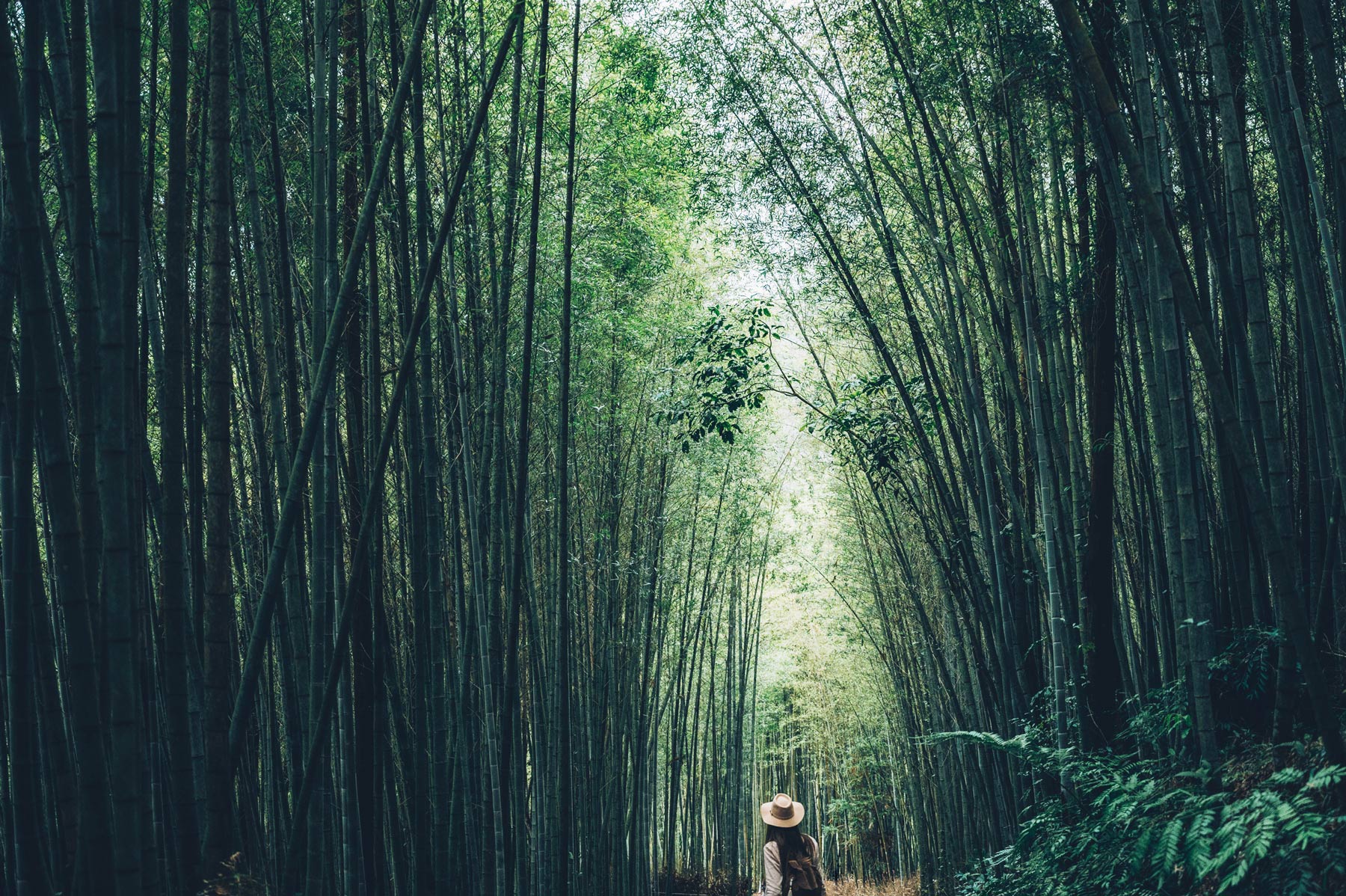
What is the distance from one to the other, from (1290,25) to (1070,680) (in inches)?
88.3

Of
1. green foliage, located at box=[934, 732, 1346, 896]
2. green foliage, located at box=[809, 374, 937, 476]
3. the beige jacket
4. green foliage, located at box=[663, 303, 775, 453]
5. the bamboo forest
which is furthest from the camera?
the beige jacket

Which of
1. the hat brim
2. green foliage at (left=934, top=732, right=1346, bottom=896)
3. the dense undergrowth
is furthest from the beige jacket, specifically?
green foliage at (left=934, top=732, right=1346, bottom=896)

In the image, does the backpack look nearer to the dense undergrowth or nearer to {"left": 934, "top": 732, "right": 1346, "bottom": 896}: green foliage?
the dense undergrowth

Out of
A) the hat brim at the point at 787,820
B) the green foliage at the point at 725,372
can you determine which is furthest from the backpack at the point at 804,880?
the green foliage at the point at 725,372

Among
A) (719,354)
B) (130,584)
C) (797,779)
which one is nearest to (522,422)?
(130,584)

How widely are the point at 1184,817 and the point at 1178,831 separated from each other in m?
0.11

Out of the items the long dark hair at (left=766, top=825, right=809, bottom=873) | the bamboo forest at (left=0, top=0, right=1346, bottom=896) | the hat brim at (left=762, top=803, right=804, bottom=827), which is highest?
the bamboo forest at (left=0, top=0, right=1346, bottom=896)

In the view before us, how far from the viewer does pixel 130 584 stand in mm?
1334

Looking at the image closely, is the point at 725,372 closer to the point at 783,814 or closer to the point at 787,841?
the point at 783,814

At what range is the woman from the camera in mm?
5656

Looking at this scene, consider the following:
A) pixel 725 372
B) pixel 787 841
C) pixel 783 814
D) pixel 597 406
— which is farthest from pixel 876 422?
pixel 787 841

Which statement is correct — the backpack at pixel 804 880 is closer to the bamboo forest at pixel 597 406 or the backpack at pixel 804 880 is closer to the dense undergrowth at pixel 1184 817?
the bamboo forest at pixel 597 406

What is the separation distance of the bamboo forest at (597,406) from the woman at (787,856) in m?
0.03

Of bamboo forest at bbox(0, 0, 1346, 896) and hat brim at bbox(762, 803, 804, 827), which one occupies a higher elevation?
bamboo forest at bbox(0, 0, 1346, 896)
